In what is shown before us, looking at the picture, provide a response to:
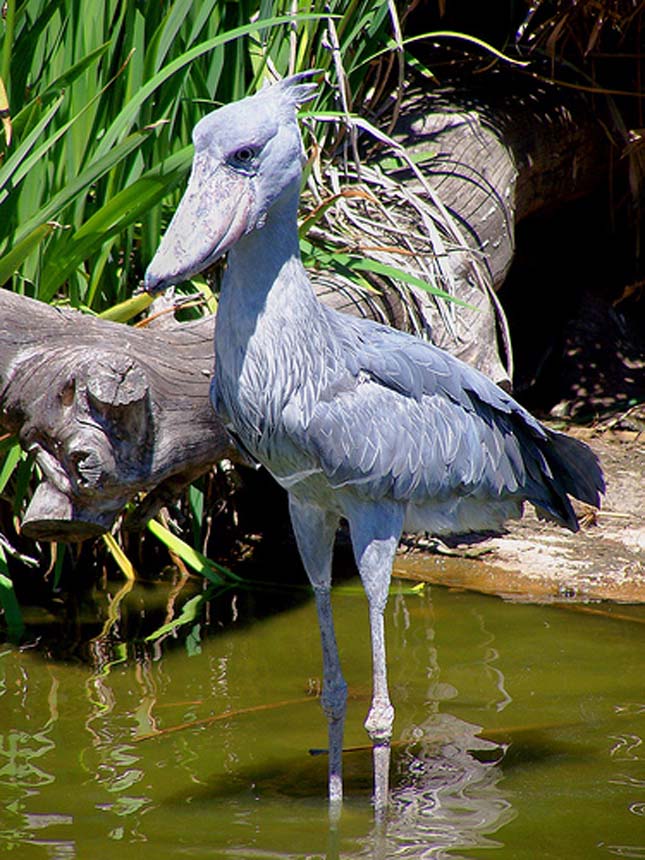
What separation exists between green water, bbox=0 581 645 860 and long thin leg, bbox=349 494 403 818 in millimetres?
117

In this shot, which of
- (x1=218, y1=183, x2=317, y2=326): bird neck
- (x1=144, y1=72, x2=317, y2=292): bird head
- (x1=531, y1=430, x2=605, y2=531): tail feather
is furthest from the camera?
(x1=531, y1=430, x2=605, y2=531): tail feather

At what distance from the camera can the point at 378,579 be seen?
2.79m

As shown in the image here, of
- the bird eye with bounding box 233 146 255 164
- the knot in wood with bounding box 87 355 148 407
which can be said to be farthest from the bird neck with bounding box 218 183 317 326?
the knot in wood with bounding box 87 355 148 407

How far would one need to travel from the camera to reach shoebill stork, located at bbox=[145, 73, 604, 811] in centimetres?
243

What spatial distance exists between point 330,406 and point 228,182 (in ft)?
1.79

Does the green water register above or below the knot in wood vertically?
below

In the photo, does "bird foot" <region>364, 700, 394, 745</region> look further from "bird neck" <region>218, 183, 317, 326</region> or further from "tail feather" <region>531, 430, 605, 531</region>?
"bird neck" <region>218, 183, 317, 326</region>

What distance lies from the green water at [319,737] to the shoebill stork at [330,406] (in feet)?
0.71

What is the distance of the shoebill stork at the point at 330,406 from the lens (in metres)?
2.43

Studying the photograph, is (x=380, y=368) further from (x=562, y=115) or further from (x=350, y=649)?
(x=562, y=115)

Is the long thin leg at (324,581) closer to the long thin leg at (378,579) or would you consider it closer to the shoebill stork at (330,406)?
the shoebill stork at (330,406)

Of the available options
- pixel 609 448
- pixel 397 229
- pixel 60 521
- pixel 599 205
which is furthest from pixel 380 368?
pixel 599 205

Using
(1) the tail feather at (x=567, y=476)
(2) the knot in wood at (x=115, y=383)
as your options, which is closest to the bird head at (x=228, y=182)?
(2) the knot in wood at (x=115, y=383)

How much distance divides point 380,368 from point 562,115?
2.95 meters
